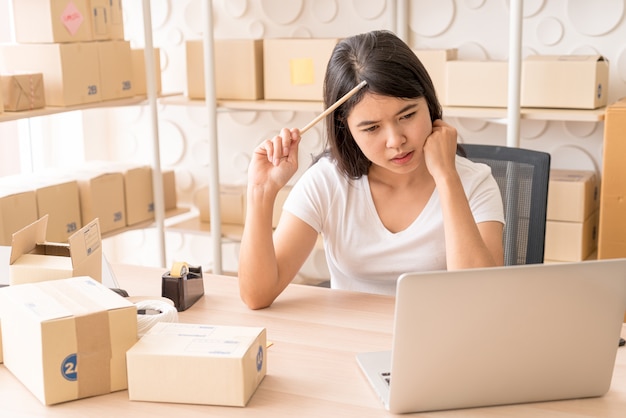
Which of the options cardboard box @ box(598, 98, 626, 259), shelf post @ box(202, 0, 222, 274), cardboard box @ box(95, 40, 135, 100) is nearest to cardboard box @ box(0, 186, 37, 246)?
cardboard box @ box(95, 40, 135, 100)

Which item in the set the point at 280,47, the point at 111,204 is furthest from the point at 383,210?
the point at 111,204

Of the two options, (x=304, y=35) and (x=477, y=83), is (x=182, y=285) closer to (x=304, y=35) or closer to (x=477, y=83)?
(x=477, y=83)

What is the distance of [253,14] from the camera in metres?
3.53

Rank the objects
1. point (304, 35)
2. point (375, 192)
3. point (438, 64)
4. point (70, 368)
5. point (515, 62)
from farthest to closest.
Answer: point (304, 35), point (438, 64), point (515, 62), point (375, 192), point (70, 368)

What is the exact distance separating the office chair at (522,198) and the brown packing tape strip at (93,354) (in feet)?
3.27

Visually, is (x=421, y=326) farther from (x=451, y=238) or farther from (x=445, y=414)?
(x=451, y=238)

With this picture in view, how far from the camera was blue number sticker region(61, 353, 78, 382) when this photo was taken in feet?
Answer: 4.00

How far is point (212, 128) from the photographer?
126 inches

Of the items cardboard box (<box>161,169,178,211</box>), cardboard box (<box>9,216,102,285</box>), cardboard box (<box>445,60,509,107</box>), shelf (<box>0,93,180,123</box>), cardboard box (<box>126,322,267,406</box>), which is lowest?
cardboard box (<box>161,169,178,211</box>)

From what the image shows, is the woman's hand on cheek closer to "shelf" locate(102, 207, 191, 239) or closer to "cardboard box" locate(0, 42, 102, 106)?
"cardboard box" locate(0, 42, 102, 106)

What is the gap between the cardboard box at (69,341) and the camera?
3.97 feet

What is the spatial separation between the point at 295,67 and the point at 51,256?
1.73 metres

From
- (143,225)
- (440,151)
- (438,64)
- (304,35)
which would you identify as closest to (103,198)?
(143,225)

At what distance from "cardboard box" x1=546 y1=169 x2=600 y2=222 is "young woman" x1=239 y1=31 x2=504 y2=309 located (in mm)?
982
